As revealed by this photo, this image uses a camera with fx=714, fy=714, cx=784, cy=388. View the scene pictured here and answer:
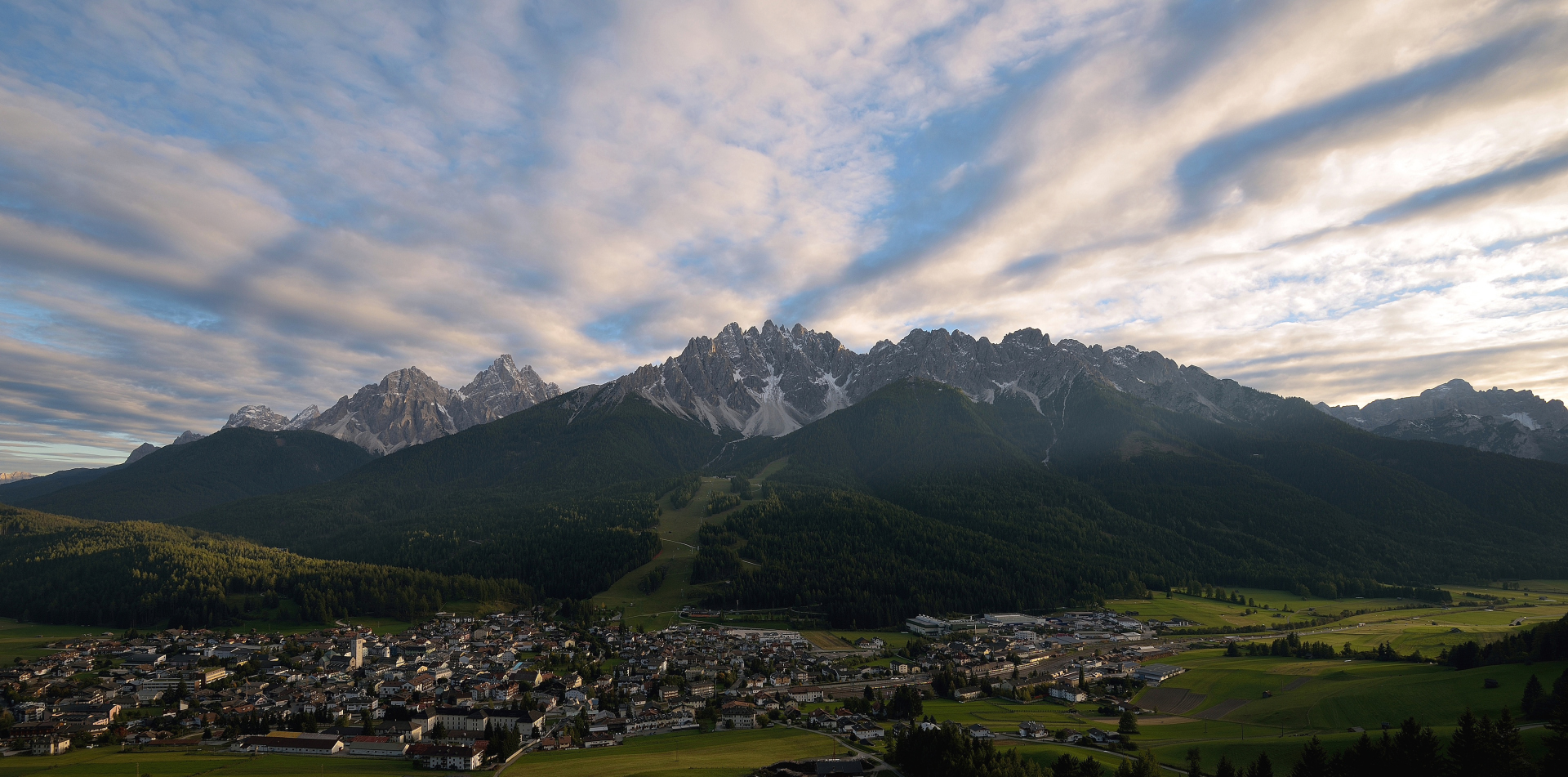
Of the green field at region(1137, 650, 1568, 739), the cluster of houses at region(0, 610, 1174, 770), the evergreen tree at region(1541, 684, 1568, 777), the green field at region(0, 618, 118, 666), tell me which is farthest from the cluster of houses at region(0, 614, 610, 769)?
the evergreen tree at region(1541, 684, 1568, 777)

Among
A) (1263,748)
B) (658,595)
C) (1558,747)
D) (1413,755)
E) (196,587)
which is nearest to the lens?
(1558,747)

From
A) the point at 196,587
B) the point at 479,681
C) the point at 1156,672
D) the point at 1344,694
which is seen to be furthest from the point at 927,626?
the point at 196,587

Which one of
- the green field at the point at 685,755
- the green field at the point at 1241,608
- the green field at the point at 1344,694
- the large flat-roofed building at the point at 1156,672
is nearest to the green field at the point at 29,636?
the green field at the point at 685,755

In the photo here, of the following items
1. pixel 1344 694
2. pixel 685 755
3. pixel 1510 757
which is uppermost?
pixel 1510 757

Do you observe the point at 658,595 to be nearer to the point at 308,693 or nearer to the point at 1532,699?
the point at 308,693

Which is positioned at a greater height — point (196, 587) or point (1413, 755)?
point (196, 587)

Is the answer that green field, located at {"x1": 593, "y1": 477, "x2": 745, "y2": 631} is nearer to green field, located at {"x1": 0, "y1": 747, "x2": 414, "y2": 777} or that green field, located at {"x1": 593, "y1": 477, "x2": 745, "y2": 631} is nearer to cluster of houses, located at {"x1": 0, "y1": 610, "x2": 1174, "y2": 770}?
cluster of houses, located at {"x1": 0, "y1": 610, "x2": 1174, "y2": 770}
